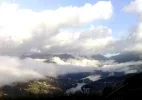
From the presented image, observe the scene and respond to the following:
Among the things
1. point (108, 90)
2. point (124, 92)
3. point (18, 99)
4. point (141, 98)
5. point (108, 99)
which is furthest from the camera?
point (18, 99)

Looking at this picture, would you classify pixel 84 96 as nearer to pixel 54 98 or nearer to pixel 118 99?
pixel 54 98

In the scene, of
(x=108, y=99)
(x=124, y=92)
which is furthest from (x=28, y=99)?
(x=124, y=92)

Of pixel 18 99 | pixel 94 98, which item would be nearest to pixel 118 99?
pixel 94 98

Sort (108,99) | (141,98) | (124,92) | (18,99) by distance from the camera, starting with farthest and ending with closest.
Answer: (18,99)
(108,99)
(124,92)
(141,98)

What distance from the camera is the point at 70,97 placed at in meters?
136

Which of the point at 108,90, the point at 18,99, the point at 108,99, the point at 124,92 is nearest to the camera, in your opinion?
the point at 124,92

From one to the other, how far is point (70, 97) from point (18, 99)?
21.7 metres

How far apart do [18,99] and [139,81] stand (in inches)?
2454

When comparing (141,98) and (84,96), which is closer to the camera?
(141,98)

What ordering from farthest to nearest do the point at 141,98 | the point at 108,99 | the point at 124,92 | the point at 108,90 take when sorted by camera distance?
1. the point at 108,90
2. the point at 108,99
3. the point at 124,92
4. the point at 141,98

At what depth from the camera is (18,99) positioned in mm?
129625

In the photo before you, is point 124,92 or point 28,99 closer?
point 124,92

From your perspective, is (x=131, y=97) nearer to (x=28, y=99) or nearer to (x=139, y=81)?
(x=139, y=81)

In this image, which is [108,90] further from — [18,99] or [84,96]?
[18,99]
